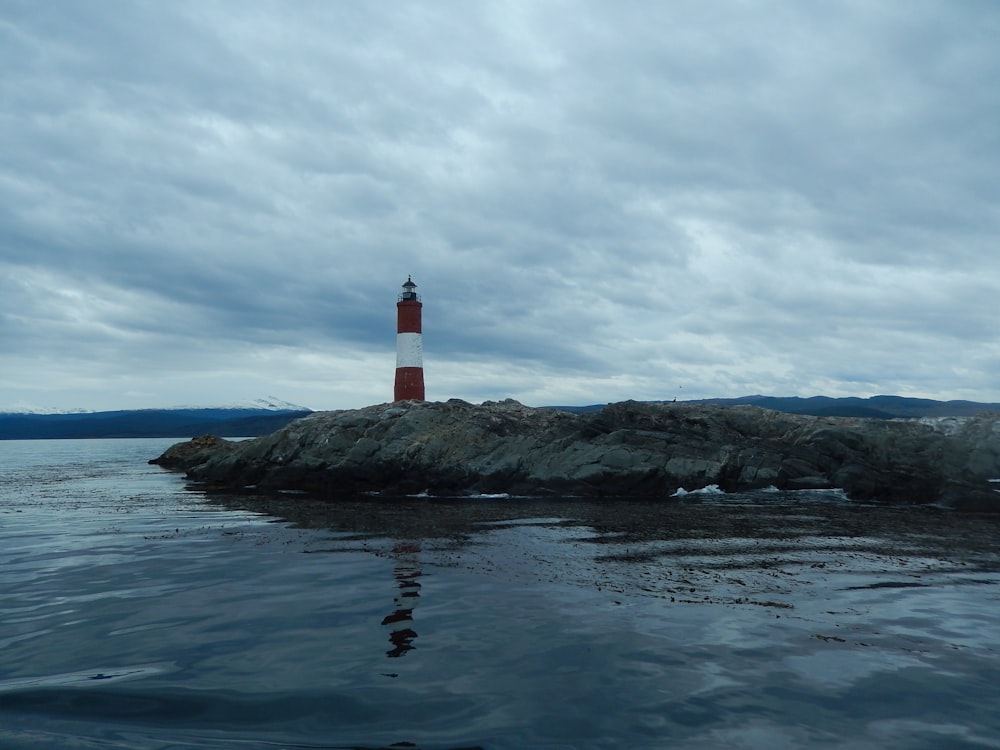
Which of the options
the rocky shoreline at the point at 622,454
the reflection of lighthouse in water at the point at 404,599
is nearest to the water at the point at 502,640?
the reflection of lighthouse in water at the point at 404,599

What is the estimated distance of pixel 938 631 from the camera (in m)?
9.95

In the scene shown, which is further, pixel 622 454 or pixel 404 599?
pixel 622 454

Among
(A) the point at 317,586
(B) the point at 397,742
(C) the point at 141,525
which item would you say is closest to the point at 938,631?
(B) the point at 397,742

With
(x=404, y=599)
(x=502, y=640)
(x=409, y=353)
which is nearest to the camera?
(x=502, y=640)

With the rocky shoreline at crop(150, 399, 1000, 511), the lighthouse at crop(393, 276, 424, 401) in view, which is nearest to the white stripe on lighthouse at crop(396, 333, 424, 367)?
the lighthouse at crop(393, 276, 424, 401)

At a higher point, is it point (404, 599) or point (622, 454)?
point (622, 454)

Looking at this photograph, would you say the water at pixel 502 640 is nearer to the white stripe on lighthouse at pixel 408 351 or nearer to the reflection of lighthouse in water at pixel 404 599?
the reflection of lighthouse in water at pixel 404 599

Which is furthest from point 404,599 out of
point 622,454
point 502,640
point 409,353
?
point 409,353

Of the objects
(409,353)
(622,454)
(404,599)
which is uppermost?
(409,353)

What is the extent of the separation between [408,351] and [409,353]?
0.18 meters

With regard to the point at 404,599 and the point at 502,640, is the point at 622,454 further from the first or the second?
the point at 502,640

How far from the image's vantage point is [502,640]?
31.6ft

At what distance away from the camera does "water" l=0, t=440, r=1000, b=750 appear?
22.5 feet

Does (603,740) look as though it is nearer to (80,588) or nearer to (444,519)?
(80,588)
